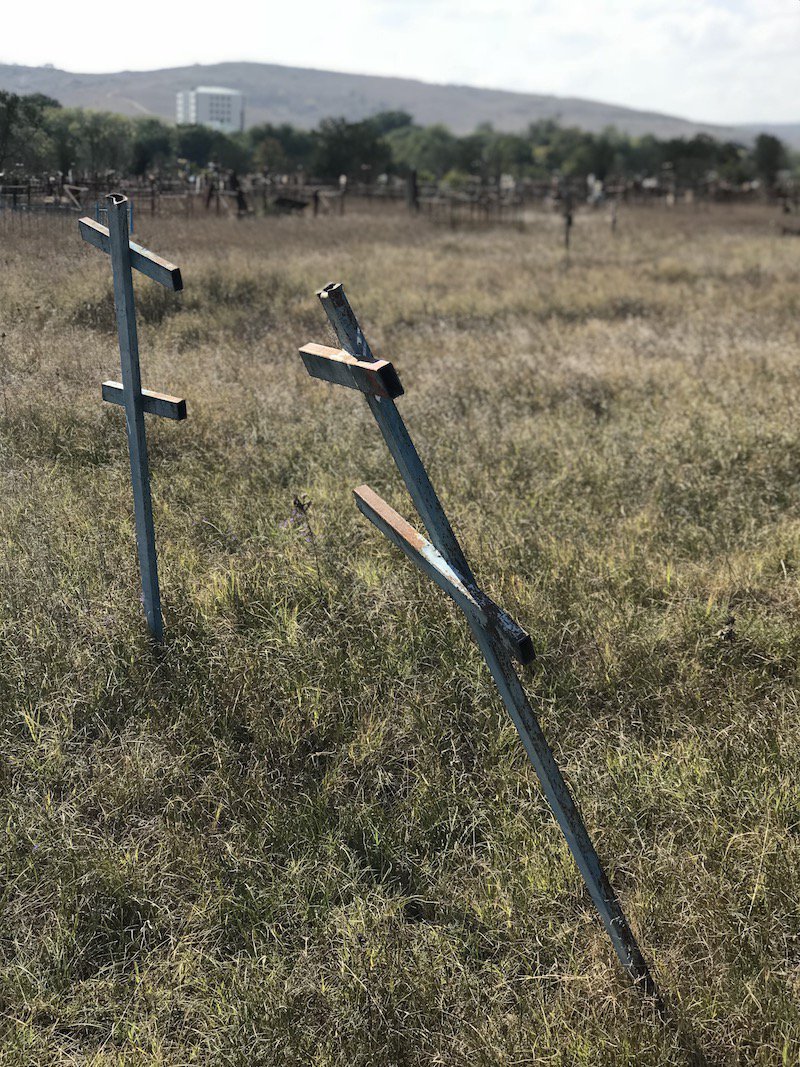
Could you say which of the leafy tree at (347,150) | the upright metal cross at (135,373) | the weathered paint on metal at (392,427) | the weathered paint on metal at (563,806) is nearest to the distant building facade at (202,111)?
the leafy tree at (347,150)

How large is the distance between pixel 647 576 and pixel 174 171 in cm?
573

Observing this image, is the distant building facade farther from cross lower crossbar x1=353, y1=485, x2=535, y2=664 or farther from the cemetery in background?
cross lower crossbar x1=353, y1=485, x2=535, y2=664

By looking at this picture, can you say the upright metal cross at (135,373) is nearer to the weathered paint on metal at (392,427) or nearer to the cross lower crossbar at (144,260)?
the cross lower crossbar at (144,260)

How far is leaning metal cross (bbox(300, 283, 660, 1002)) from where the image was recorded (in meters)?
1.55

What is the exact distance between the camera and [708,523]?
4.47 metres

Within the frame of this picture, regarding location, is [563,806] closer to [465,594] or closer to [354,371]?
[465,594]

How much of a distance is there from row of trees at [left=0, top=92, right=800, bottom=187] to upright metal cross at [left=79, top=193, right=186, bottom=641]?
2508mm

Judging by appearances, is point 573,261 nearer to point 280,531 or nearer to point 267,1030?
point 280,531

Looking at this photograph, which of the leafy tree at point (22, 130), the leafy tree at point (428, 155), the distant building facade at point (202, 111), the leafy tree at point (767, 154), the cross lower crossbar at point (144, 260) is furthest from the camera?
the leafy tree at point (428, 155)

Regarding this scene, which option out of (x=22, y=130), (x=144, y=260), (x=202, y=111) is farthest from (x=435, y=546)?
(x=202, y=111)

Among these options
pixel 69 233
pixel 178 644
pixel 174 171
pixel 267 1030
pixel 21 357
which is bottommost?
pixel 267 1030

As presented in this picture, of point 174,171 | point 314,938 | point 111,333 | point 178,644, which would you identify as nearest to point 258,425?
point 111,333

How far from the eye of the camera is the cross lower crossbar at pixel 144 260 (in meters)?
2.77

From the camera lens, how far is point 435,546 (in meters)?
1.69
